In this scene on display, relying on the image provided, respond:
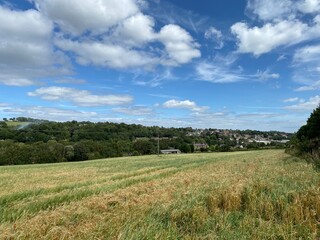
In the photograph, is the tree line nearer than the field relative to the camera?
No

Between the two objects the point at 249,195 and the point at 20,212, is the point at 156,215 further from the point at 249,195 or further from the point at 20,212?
the point at 20,212

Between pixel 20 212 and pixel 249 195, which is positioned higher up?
pixel 249 195

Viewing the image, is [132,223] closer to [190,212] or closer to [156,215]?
[156,215]

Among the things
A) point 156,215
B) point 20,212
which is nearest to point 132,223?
point 156,215

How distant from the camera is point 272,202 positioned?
8.67 m

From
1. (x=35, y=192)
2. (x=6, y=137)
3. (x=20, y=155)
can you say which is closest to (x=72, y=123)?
(x=6, y=137)

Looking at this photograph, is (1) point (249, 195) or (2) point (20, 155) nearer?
(1) point (249, 195)

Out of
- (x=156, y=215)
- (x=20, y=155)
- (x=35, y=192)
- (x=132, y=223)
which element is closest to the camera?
(x=132, y=223)

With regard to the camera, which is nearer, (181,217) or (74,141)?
(181,217)

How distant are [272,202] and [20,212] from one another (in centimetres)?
712

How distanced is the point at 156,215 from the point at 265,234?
2.65m

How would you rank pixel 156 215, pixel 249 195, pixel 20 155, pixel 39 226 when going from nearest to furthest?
pixel 39 226 → pixel 156 215 → pixel 249 195 → pixel 20 155

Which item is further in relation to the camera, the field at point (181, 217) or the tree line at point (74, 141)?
the tree line at point (74, 141)

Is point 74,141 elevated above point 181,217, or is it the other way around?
point 74,141
